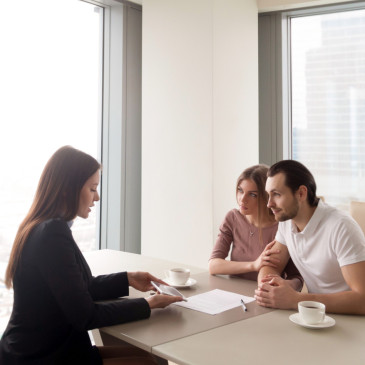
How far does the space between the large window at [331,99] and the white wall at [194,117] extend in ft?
1.37

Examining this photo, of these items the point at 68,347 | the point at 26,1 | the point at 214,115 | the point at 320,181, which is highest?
the point at 26,1

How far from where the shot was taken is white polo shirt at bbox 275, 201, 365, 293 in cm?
160

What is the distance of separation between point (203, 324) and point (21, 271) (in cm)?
59

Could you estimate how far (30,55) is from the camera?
321cm

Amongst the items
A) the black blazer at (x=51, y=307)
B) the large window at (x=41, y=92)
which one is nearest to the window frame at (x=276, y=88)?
the large window at (x=41, y=92)

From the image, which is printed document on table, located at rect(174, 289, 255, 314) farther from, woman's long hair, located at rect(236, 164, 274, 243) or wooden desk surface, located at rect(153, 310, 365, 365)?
woman's long hair, located at rect(236, 164, 274, 243)

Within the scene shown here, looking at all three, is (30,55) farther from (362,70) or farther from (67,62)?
(362,70)

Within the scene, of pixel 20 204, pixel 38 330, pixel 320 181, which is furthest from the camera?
pixel 320 181

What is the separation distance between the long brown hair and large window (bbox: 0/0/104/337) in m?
1.50

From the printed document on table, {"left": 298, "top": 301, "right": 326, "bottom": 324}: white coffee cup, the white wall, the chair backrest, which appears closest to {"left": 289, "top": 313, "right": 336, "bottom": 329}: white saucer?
{"left": 298, "top": 301, "right": 326, "bottom": 324}: white coffee cup

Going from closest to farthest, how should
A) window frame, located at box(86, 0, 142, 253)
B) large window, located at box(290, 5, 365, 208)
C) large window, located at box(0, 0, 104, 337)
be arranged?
large window, located at box(0, 0, 104, 337)
large window, located at box(290, 5, 365, 208)
window frame, located at box(86, 0, 142, 253)

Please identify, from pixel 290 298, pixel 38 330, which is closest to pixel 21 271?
pixel 38 330

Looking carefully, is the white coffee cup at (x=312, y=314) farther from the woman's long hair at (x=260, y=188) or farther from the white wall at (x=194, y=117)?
the white wall at (x=194, y=117)

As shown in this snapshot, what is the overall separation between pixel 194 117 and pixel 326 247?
5.86ft
